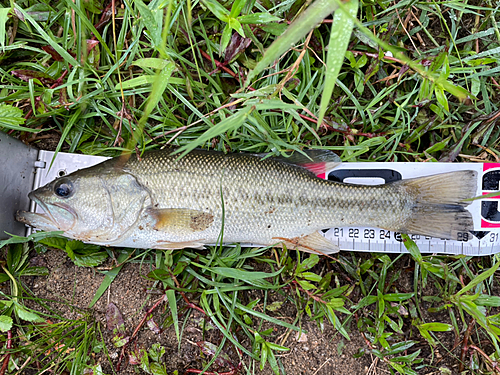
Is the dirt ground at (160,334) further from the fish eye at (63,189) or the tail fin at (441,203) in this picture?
the tail fin at (441,203)

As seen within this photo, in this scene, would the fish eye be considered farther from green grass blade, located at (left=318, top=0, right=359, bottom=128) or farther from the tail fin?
the tail fin

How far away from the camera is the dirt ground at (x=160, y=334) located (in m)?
2.94

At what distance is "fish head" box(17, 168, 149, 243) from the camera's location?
2727mm

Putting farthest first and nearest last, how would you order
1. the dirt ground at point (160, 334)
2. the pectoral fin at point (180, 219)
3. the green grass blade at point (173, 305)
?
the dirt ground at point (160, 334) → the green grass blade at point (173, 305) → the pectoral fin at point (180, 219)

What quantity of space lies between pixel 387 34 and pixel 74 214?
10.2 feet

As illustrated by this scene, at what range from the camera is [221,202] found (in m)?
2.74

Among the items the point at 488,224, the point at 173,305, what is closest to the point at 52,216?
the point at 173,305

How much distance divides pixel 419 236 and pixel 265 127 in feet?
5.55

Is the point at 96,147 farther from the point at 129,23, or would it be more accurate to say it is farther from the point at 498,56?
the point at 498,56

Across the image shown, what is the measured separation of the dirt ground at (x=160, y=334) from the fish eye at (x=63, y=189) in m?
0.65

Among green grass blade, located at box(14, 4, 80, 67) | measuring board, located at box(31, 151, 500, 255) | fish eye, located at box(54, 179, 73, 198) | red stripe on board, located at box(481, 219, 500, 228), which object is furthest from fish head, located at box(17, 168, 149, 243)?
red stripe on board, located at box(481, 219, 500, 228)

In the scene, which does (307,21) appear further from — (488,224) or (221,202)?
(488,224)

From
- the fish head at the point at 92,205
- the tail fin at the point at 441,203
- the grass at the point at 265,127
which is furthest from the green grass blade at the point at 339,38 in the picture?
the fish head at the point at 92,205

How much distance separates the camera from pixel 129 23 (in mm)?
2969
